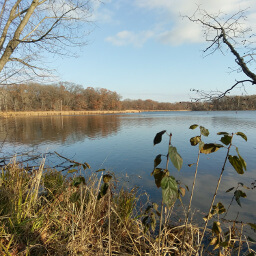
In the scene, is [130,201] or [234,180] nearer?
[130,201]

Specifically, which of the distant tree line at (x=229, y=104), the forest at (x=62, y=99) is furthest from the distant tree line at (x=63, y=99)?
the distant tree line at (x=229, y=104)

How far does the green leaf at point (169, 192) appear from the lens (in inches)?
41.8

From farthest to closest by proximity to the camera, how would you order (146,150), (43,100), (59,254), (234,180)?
(43,100), (146,150), (234,180), (59,254)

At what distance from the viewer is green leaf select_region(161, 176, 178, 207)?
1.06 m

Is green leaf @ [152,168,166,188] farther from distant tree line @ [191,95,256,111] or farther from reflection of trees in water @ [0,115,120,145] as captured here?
reflection of trees in water @ [0,115,120,145]

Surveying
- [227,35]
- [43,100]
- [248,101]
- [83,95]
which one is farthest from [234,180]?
[83,95]

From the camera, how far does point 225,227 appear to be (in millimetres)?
3742

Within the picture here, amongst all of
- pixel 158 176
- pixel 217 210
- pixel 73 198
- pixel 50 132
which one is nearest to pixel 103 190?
pixel 73 198

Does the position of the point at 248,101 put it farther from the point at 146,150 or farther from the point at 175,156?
the point at 146,150

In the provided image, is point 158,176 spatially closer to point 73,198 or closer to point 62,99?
point 73,198

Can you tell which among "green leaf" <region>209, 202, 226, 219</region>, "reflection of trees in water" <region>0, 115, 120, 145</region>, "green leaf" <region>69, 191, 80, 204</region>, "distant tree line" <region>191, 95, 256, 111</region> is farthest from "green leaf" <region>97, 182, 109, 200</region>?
"reflection of trees in water" <region>0, 115, 120, 145</region>

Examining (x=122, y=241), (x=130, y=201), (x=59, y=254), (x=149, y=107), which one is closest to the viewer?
(x=59, y=254)

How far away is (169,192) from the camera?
1091 millimetres

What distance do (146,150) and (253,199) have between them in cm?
654
